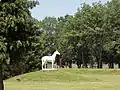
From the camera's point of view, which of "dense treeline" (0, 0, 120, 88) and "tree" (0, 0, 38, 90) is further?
"dense treeline" (0, 0, 120, 88)

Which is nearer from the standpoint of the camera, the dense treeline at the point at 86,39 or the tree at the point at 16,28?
the tree at the point at 16,28

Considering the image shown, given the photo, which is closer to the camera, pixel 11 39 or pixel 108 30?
pixel 11 39

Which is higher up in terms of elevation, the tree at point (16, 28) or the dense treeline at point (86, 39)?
the dense treeline at point (86, 39)

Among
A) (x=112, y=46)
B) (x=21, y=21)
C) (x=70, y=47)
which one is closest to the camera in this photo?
(x=21, y=21)

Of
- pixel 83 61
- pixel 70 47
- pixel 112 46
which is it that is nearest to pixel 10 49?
pixel 112 46

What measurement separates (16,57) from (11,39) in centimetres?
113

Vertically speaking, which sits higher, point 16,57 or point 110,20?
point 110,20

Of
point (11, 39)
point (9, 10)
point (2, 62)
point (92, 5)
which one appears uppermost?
point (92, 5)

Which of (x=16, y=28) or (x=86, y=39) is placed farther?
(x=86, y=39)

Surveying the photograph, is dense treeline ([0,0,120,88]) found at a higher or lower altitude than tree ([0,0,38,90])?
higher

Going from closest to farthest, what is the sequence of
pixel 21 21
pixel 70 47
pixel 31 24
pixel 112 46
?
pixel 21 21, pixel 31 24, pixel 112 46, pixel 70 47

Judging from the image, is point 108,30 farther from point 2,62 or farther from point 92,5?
point 2,62

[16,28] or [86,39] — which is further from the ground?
[86,39]

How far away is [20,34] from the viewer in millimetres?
16266
